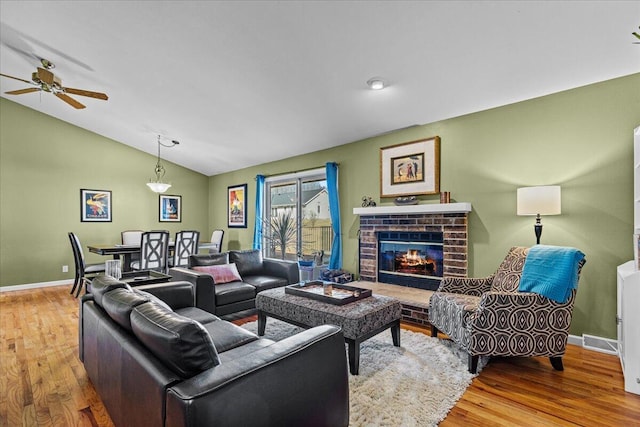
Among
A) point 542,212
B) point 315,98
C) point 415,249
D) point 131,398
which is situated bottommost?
point 131,398

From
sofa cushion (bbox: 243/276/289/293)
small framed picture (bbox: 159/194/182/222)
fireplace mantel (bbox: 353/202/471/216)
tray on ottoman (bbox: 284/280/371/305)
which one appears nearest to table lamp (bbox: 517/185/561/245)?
fireplace mantel (bbox: 353/202/471/216)

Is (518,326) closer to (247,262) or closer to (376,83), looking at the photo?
(376,83)

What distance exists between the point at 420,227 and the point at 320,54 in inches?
94.5

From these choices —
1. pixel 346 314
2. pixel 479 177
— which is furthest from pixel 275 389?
pixel 479 177

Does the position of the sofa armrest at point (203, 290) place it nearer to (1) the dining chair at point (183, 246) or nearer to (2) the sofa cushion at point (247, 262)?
(2) the sofa cushion at point (247, 262)

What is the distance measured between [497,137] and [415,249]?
66.0 inches

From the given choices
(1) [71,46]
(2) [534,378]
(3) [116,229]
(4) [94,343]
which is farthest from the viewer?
Answer: (3) [116,229]

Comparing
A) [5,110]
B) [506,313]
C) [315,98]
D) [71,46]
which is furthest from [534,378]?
[5,110]

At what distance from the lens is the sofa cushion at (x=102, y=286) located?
1.96 m

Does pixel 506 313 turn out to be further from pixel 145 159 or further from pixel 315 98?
pixel 145 159

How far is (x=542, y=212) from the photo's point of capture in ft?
9.37

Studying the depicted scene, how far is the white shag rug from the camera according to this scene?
1.89m

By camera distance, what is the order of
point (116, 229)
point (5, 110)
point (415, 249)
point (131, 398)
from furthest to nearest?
1. point (116, 229)
2. point (5, 110)
3. point (415, 249)
4. point (131, 398)

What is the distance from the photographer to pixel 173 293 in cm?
278
